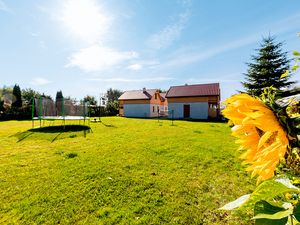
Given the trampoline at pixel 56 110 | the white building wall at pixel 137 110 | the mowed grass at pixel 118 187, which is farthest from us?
the white building wall at pixel 137 110

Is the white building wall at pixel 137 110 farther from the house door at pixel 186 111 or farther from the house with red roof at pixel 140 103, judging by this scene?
the house door at pixel 186 111

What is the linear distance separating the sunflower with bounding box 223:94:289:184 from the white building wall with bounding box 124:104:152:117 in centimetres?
3123

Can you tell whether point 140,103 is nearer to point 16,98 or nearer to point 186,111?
point 186,111

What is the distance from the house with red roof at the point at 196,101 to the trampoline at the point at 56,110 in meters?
16.3

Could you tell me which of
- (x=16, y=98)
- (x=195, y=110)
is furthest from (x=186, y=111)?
(x=16, y=98)

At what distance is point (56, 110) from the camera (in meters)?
14.8

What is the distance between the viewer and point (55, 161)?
215 inches

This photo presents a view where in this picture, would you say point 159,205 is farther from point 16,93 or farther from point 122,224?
point 16,93

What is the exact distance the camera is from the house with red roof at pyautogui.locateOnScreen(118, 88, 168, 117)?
32.0 m

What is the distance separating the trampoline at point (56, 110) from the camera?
12.7 meters

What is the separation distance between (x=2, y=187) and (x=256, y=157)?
4.85 meters

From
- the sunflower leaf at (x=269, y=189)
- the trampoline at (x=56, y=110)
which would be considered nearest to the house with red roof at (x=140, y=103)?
the trampoline at (x=56, y=110)

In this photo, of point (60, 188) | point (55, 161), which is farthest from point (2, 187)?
point (55, 161)

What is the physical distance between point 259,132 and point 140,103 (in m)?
32.0
